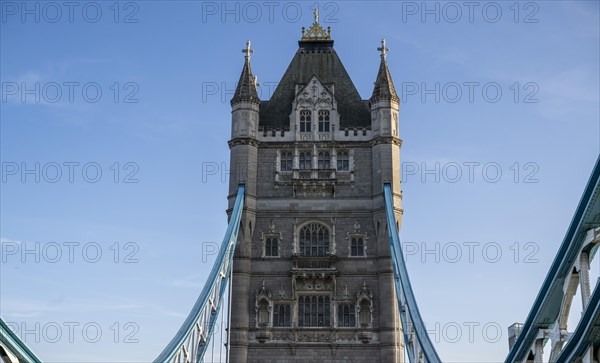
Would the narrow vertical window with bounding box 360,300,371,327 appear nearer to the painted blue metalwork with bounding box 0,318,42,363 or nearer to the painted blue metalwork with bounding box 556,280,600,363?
the painted blue metalwork with bounding box 0,318,42,363

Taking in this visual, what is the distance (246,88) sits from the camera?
47125mm

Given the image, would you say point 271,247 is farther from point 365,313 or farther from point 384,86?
point 384,86

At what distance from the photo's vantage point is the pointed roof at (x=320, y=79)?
155 feet

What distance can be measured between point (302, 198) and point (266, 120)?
496 cm

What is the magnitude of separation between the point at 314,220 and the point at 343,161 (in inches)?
140

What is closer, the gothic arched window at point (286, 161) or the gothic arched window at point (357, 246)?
the gothic arched window at point (357, 246)

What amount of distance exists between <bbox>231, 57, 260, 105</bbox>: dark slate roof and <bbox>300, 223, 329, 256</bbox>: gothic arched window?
7.47 meters

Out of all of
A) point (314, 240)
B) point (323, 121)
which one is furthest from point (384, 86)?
point (314, 240)

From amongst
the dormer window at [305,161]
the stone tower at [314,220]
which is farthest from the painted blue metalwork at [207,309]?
the dormer window at [305,161]

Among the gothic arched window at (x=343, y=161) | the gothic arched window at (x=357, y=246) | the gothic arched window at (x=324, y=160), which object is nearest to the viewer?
the gothic arched window at (x=357, y=246)

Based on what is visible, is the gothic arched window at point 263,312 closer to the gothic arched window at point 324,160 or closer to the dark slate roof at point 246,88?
the gothic arched window at point 324,160

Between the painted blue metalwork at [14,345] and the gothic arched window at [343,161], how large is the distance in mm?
25219

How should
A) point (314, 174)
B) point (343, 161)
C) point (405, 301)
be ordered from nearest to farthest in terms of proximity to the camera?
point (405, 301), point (314, 174), point (343, 161)

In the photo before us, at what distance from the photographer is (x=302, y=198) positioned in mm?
44875
